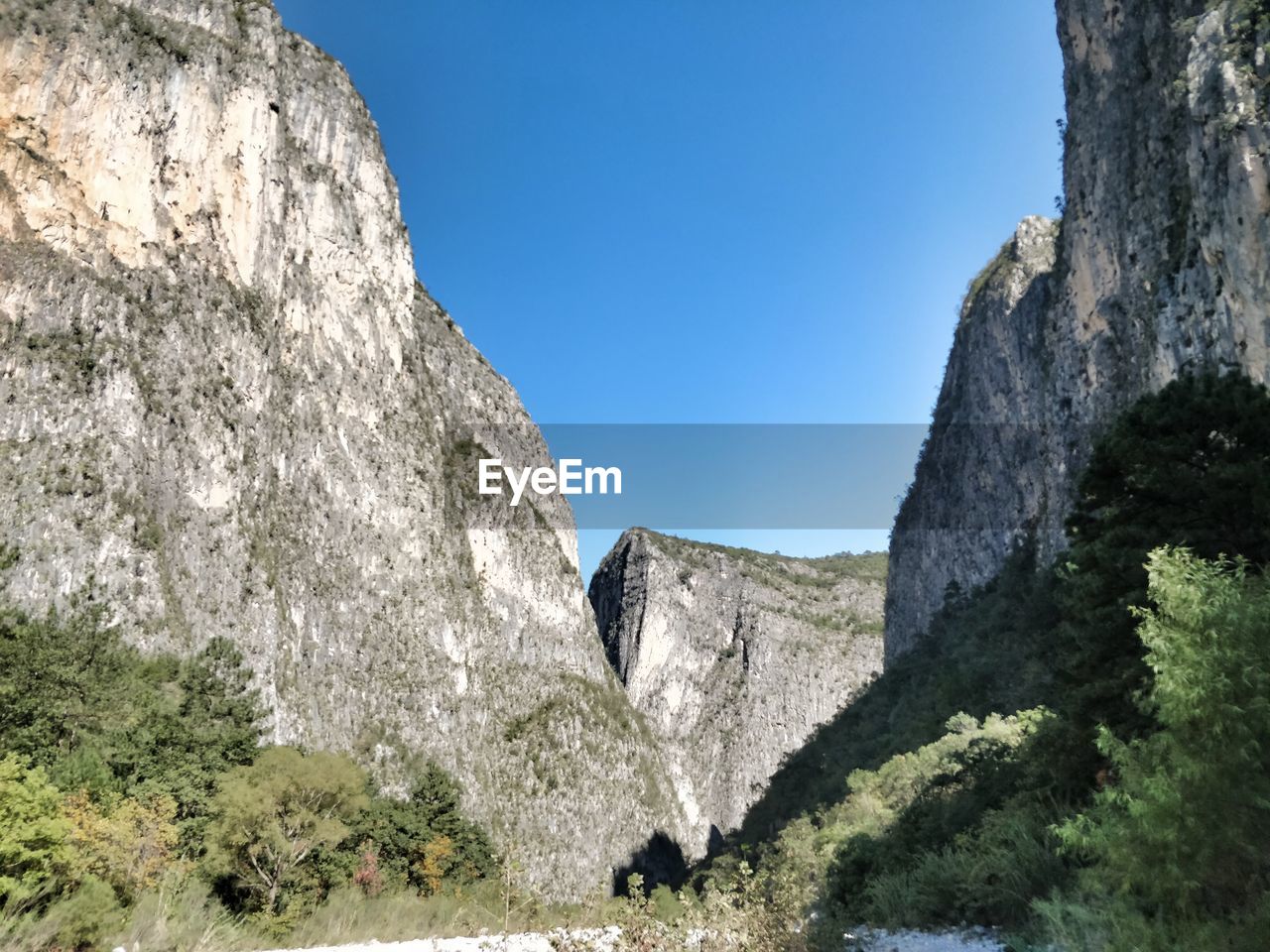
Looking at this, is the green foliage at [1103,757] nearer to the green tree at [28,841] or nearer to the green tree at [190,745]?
the green tree at [28,841]

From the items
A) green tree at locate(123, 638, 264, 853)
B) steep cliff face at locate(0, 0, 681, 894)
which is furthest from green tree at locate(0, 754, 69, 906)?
steep cliff face at locate(0, 0, 681, 894)

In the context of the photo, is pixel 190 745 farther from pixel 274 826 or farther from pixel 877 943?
pixel 877 943

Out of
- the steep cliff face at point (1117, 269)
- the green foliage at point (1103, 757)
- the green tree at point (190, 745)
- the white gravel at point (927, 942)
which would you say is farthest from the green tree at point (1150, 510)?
the green tree at point (190, 745)

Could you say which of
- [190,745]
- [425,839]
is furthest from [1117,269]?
[190,745]

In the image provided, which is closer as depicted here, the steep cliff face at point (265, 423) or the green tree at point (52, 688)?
the green tree at point (52, 688)

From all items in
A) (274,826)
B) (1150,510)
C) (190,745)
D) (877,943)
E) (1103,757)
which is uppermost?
(1150,510)

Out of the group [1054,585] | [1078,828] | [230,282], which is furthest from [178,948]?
[230,282]

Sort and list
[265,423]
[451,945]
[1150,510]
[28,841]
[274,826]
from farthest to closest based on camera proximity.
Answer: [265,423]
[274,826]
[1150,510]
[28,841]
[451,945]
